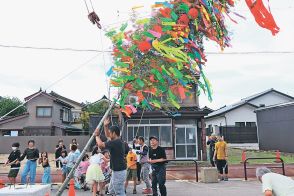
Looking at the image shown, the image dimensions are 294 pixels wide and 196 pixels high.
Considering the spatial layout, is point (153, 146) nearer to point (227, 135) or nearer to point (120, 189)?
point (120, 189)

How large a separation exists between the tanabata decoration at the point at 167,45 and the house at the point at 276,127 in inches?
940

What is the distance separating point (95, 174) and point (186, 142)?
1493 cm

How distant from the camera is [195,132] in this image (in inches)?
904

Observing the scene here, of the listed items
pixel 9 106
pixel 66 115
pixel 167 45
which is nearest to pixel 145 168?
pixel 167 45

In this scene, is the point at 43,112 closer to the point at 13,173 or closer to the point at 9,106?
the point at 9,106

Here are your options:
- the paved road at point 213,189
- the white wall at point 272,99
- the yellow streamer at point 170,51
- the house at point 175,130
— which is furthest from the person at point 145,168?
the white wall at point 272,99

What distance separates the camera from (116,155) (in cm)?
593

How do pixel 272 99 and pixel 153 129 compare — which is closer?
pixel 153 129

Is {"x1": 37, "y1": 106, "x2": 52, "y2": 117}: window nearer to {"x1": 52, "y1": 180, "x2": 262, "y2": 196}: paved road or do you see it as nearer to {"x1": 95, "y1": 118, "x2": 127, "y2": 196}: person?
{"x1": 52, "y1": 180, "x2": 262, "y2": 196}: paved road

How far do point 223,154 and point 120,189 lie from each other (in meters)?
7.36

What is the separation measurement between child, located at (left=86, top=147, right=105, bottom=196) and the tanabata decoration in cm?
322

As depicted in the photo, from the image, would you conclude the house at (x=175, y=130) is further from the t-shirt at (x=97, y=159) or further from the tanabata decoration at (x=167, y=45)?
the tanabata decoration at (x=167, y=45)

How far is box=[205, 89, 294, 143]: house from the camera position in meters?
34.8

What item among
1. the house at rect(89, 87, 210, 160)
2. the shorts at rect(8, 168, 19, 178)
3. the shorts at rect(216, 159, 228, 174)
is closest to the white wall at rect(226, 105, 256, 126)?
the house at rect(89, 87, 210, 160)
